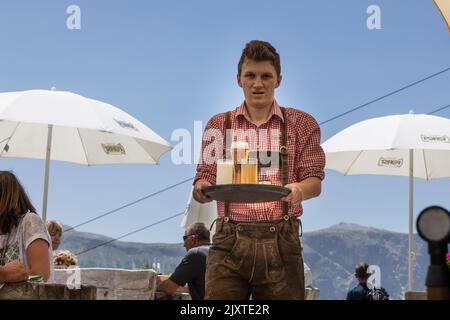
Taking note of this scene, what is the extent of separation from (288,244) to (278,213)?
0.37 ft

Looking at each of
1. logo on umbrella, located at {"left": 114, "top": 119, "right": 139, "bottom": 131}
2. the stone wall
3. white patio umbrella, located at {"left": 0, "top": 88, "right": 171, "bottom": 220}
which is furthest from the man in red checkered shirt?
logo on umbrella, located at {"left": 114, "top": 119, "right": 139, "bottom": 131}

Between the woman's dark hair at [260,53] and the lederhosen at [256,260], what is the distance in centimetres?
51

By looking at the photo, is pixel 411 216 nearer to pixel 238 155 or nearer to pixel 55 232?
pixel 55 232

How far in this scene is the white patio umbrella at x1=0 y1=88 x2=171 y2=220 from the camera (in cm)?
893

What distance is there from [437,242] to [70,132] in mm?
9337

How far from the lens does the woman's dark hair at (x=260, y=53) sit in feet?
10.5

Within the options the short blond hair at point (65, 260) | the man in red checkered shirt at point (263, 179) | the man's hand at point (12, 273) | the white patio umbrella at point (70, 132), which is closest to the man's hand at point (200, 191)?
the man in red checkered shirt at point (263, 179)

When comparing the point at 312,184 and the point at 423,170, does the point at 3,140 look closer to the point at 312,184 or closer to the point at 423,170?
the point at 423,170

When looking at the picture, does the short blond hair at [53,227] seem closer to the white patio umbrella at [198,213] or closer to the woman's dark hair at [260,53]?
the woman's dark hair at [260,53]

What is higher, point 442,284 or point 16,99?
point 16,99

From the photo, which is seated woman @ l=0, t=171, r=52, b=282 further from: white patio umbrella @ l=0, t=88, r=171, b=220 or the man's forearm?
white patio umbrella @ l=0, t=88, r=171, b=220
